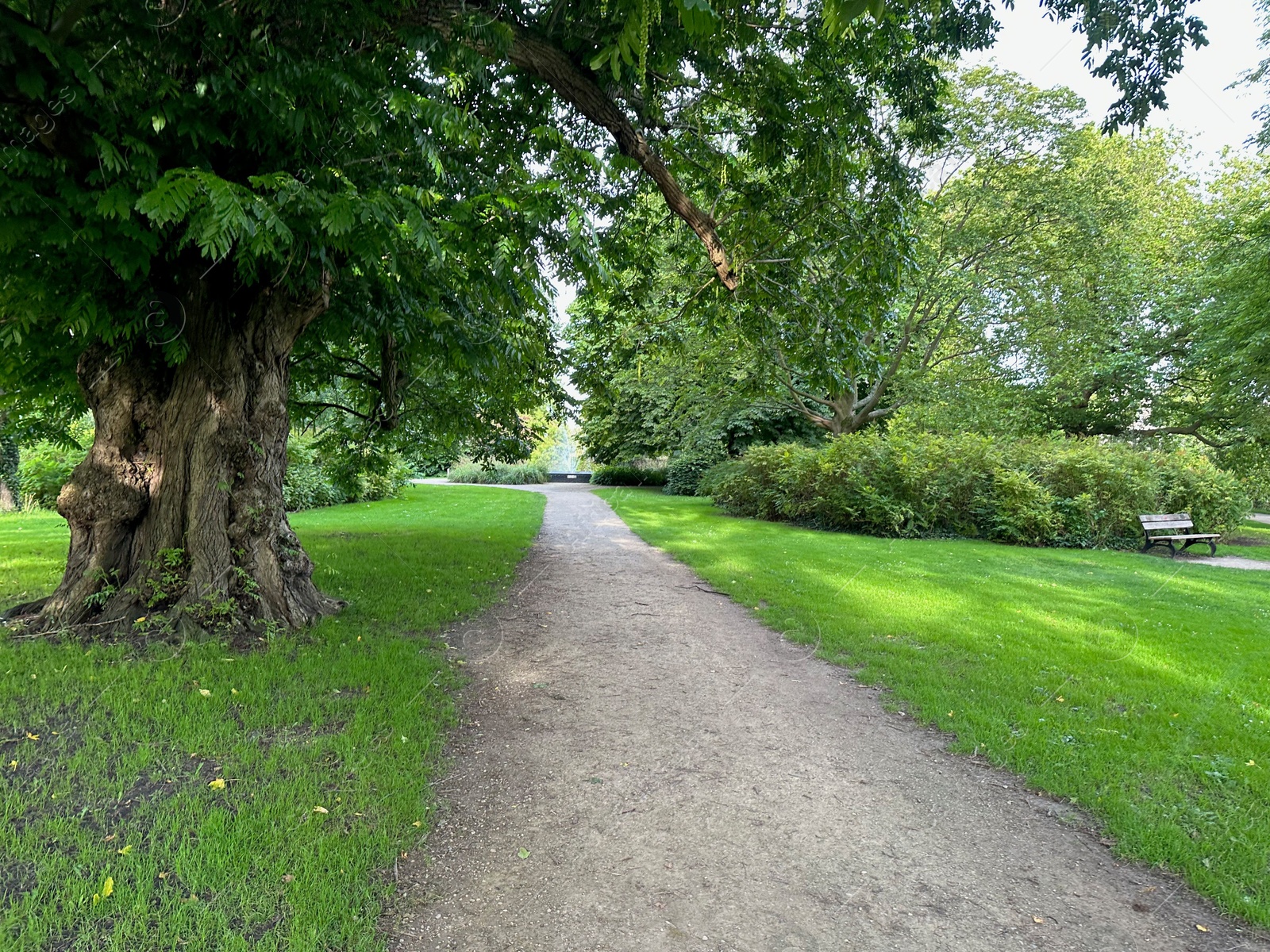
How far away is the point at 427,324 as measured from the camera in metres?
6.14

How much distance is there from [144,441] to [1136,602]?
11.0 m

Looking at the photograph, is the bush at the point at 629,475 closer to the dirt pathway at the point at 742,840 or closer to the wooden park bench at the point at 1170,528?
the wooden park bench at the point at 1170,528

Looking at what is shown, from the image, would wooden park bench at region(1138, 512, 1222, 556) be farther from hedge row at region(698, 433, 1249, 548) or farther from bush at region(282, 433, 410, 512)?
bush at region(282, 433, 410, 512)

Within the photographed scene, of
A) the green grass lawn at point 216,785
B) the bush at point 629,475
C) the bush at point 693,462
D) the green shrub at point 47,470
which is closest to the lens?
the green grass lawn at point 216,785

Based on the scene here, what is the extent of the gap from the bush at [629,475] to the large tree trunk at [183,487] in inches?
1159

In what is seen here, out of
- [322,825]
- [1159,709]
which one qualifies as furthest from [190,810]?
[1159,709]

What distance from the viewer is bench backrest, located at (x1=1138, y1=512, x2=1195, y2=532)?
12.7 m

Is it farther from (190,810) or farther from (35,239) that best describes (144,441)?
(190,810)

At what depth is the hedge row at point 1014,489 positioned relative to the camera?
13.4 meters

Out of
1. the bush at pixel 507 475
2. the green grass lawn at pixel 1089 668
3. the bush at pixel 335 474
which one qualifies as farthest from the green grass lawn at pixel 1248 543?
the bush at pixel 507 475

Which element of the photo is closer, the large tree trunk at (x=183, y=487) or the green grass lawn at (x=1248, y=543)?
the large tree trunk at (x=183, y=487)

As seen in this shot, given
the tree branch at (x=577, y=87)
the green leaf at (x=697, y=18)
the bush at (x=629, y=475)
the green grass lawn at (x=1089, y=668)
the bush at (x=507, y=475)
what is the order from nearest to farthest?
1. the green leaf at (x=697, y=18)
2. the green grass lawn at (x=1089, y=668)
3. the tree branch at (x=577, y=87)
4. the bush at (x=629, y=475)
5. the bush at (x=507, y=475)

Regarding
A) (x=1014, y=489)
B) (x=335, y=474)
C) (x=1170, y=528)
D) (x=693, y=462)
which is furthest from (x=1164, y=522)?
(x=693, y=462)

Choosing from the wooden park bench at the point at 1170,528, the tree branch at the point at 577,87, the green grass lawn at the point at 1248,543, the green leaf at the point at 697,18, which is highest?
the tree branch at the point at 577,87
